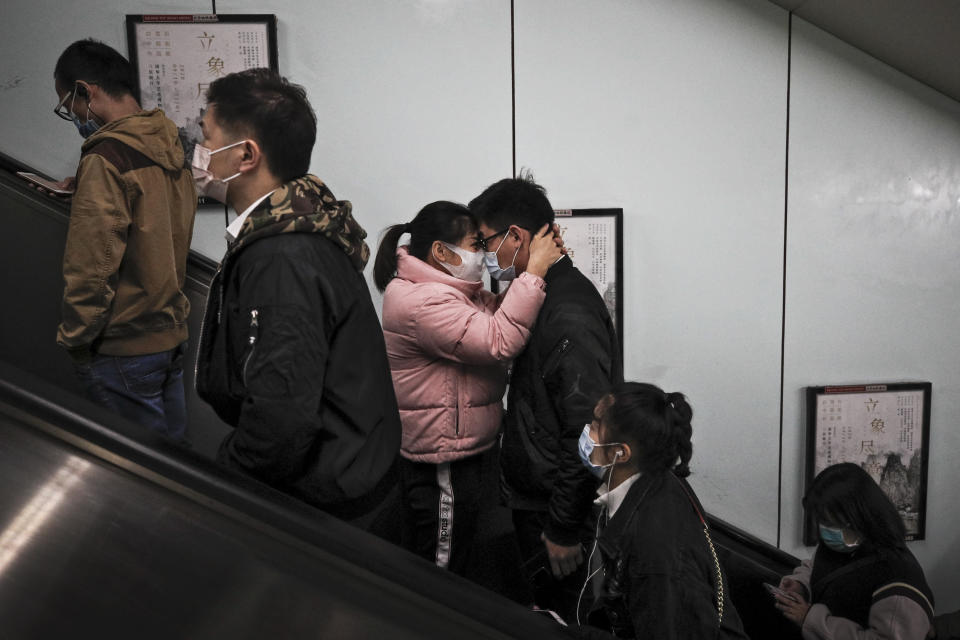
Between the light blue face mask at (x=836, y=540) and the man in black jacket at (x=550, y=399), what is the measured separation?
0.89 m

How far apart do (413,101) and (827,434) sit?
2.45 m

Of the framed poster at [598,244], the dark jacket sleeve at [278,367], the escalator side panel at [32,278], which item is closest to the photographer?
the dark jacket sleeve at [278,367]

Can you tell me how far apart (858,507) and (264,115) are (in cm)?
222

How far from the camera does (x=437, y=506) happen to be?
2363 millimetres

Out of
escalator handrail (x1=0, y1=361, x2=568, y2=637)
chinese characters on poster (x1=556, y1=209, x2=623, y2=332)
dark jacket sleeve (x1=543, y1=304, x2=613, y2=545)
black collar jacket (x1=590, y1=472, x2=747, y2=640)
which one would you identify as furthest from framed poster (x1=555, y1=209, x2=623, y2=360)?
escalator handrail (x1=0, y1=361, x2=568, y2=637)

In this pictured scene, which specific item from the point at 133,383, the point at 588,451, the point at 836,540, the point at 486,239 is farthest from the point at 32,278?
the point at 836,540

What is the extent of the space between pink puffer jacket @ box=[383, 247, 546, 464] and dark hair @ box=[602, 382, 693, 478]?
0.43 metres

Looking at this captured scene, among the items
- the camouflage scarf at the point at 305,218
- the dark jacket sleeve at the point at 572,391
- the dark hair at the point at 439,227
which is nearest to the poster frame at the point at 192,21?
the dark hair at the point at 439,227

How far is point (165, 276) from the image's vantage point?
221cm

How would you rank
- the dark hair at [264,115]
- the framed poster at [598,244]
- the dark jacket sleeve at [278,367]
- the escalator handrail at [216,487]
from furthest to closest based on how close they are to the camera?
the framed poster at [598,244], the dark hair at [264,115], the dark jacket sleeve at [278,367], the escalator handrail at [216,487]

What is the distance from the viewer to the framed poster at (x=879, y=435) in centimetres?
343

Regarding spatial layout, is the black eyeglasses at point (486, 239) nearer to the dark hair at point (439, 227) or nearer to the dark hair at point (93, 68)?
the dark hair at point (439, 227)

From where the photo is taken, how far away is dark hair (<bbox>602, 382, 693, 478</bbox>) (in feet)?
6.23

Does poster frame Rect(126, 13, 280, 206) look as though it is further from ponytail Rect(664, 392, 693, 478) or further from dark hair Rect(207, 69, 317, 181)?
ponytail Rect(664, 392, 693, 478)
